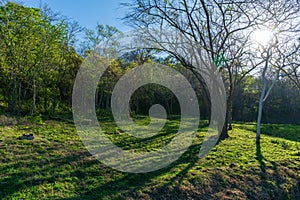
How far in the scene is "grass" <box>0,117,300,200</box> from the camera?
134 inches

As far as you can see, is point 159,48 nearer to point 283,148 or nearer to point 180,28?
point 180,28

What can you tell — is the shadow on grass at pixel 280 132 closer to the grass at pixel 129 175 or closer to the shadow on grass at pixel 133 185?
the grass at pixel 129 175

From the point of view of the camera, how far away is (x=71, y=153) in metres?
4.93

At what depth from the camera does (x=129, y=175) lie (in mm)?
4102

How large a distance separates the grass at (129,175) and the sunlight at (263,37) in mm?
4651

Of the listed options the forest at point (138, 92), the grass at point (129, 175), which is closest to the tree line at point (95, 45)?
the forest at point (138, 92)

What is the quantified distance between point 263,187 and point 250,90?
19.4 meters

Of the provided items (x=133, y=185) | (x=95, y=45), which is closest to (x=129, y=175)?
(x=133, y=185)

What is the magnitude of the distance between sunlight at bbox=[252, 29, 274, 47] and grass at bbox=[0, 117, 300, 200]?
4.65 metres

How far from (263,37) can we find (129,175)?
7.75 meters

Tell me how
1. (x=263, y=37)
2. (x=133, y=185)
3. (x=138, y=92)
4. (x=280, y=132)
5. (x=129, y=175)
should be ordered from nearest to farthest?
1. (x=133, y=185)
2. (x=129, y=175)
3. (x=263, y=37)
4. (x=280, y=132)
5. (x=138, y=92)

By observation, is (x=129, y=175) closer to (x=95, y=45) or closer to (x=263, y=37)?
(x=263, y=37)

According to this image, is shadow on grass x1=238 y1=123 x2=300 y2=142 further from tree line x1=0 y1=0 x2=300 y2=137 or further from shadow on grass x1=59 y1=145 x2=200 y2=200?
shadow on grass x1=59 y1=145 x2=200 y2=200

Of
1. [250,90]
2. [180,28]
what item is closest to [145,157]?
[180,28]
